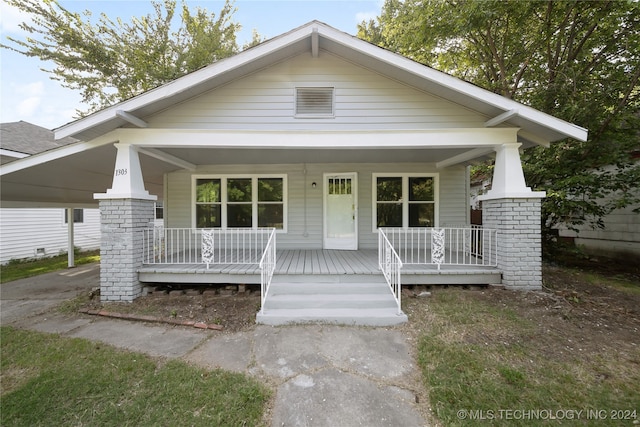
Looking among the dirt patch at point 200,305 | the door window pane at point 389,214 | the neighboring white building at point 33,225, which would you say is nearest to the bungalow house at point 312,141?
the dirt patch at point 200,305

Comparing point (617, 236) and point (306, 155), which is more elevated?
point (306, 155)

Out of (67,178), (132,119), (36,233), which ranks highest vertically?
(132,119)

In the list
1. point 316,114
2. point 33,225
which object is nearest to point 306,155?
point 316,114

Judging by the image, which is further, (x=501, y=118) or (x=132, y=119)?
(x=501, y=118)

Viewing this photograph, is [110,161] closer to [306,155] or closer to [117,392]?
[306,155]

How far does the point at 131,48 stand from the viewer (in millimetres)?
10305

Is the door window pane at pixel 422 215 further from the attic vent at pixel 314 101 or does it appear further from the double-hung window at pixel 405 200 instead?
the attic vent at pixel 314 101

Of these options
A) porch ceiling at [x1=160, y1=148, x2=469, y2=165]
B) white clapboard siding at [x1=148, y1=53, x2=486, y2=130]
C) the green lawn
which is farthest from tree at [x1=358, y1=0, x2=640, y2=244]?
the green lawn

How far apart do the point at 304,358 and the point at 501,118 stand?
513 centimetres

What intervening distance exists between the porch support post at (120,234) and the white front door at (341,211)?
14.3 feet

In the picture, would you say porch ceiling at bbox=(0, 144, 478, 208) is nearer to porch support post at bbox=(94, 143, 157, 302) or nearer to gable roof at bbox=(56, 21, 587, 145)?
gable roof at bbox=(56, 21, 587, 145)

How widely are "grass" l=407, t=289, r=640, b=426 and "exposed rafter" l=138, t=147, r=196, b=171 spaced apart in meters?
5.80

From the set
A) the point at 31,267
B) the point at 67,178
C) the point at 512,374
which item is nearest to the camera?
the point at 512,374

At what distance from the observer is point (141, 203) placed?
15.8 feet
